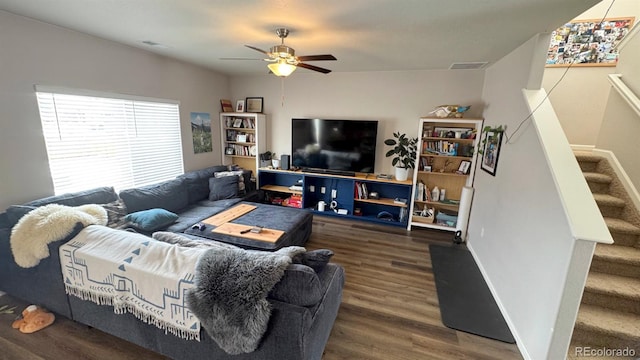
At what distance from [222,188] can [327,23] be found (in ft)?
9.30

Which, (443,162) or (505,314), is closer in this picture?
(505,314)

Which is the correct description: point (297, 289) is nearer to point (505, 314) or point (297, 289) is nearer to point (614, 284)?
point (505, 314)

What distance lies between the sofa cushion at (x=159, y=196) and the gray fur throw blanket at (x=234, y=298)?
2.22 m

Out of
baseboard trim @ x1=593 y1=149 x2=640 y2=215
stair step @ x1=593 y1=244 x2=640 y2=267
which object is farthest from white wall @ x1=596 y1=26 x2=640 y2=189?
stair step @ x1=593 y1=244 x2=640 y2=267

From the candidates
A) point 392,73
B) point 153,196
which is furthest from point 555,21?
point 153,196

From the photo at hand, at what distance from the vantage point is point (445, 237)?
3.94 meters

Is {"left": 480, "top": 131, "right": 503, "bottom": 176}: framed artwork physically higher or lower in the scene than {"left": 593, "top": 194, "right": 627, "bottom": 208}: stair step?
higher

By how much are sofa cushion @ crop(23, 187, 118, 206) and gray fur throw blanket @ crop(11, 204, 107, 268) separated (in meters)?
0.46

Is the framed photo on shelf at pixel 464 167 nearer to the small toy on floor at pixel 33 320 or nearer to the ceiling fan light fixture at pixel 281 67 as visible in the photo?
the ceiling fan light fixture at pixel 281 67

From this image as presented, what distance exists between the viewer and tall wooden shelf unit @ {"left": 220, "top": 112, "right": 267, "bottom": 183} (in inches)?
190

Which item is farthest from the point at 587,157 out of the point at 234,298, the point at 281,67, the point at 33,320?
the point at 33,320

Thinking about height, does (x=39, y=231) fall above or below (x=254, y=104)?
below

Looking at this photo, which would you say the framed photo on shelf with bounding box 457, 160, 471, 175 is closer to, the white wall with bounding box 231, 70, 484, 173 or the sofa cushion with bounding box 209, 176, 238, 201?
the white wall with bounding box 231, 70, 484, 173

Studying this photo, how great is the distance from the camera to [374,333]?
6.77ft
